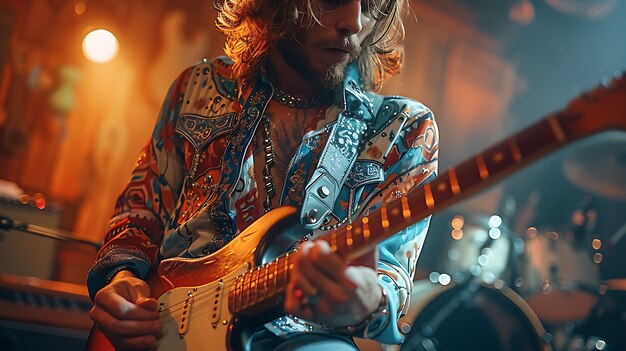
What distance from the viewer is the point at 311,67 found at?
6.28 feet

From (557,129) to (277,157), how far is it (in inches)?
35.6

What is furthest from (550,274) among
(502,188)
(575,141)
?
(575,141)

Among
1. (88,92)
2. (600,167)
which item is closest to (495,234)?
(600,167)

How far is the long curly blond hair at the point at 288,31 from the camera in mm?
1948

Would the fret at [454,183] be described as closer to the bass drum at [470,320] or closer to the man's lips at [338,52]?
the man's lips at [338,52]

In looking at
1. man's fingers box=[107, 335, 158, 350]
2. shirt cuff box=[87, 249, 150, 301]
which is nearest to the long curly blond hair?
shirt cuff box=[87, 249, 150, 301]

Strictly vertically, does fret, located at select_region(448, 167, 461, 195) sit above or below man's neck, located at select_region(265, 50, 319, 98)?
below

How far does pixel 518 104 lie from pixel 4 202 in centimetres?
452

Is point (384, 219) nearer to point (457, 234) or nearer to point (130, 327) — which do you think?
point (130, 327)

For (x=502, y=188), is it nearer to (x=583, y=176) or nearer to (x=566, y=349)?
(x=583, y=176)

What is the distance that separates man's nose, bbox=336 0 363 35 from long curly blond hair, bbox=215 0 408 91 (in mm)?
68

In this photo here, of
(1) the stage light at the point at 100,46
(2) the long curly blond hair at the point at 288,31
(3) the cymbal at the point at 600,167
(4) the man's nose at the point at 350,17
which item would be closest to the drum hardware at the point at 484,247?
(3) the cymbal at the point at 600,167

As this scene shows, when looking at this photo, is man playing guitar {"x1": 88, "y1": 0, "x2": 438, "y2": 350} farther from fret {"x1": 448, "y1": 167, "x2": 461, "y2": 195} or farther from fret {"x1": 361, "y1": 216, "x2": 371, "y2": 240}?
fret {"x1": 448, "y1": 167, "x2": 461, "y2": 195}

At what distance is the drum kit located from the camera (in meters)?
3.45
